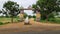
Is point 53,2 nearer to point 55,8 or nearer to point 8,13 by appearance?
point 55,8

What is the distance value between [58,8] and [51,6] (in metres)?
2.69

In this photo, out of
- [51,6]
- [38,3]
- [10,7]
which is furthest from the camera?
[38,3]

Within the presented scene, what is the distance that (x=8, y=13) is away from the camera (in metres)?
48.0

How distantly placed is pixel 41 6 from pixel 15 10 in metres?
9.16

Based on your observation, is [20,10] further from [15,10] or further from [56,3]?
[56,3]

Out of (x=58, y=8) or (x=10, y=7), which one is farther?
(x=58, y=8)

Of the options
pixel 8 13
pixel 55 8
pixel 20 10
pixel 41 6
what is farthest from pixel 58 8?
pixel 8 13

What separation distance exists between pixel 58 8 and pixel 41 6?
4.75 m

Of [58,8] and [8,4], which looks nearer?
[8,4]

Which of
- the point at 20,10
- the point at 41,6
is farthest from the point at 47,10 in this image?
the point at 20,10

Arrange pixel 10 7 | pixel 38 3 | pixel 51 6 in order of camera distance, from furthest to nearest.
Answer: pixel 38 3 < pixel 51 6 < pixel 10 7

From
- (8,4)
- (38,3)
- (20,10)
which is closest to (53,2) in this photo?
(38,3)

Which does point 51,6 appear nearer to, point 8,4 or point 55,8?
point 55,8

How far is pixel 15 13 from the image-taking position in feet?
160
